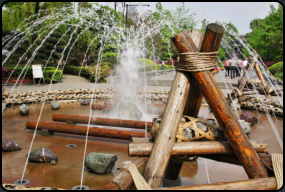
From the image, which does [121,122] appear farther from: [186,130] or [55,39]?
[55,39]

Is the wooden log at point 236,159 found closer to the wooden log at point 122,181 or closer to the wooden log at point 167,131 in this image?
the wooden log at point 167,131

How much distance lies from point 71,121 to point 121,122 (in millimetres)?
1510

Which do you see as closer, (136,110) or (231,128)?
(231,128)

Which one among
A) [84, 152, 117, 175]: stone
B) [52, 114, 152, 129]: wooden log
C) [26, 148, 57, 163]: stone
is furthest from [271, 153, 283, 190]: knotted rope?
[26, 148, 57, 163]: stone

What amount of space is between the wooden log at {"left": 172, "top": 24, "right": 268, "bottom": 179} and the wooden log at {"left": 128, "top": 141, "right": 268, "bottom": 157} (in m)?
0.14

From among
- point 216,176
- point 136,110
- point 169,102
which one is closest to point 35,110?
point 136,110

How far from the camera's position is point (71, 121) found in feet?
21.2

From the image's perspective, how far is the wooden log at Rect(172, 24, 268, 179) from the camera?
227 centimetres

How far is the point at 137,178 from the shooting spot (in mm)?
2082


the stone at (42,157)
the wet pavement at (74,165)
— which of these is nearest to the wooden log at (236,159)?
the wet pavement at (74,165)

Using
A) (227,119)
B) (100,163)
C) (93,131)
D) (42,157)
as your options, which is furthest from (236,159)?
(93,131)

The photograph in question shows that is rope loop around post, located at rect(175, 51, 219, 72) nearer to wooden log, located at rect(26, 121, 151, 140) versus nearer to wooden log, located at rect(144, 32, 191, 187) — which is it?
wooden log, located at rect(144, 32, 191, 187)

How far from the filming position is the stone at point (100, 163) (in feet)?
12.8

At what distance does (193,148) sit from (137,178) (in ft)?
2.21
